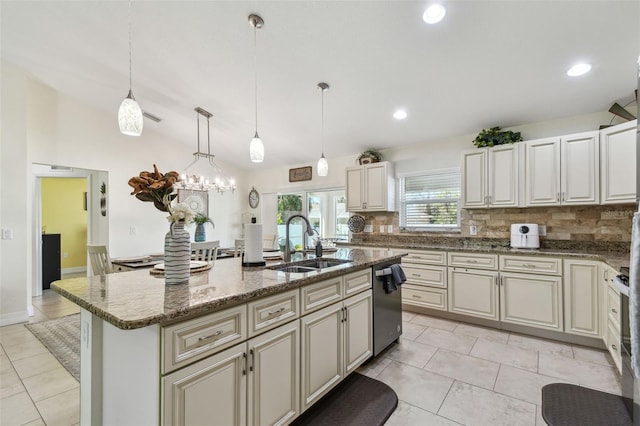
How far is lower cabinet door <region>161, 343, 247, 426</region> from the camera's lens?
1.11m

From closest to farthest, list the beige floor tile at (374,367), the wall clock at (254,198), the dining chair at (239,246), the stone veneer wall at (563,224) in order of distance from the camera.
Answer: the beige floor tile at (374,367) < the stone veneer wall at (563,224) < the dining chair at (239,246) < the wall clock at (254,198)

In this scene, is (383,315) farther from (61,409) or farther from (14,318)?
(14,318)

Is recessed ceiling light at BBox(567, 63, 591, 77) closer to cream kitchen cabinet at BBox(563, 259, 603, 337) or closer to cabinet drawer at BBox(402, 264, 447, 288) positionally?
cream kitchen cabinet at BBox(563, 259, 603, 337)

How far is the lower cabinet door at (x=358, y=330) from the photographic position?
2.10 metres

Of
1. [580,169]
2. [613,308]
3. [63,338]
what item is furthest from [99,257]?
[580,169]

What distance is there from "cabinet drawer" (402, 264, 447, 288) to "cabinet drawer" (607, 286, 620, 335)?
1.43m

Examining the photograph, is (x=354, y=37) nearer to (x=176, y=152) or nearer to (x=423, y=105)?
(x=423, y=105)

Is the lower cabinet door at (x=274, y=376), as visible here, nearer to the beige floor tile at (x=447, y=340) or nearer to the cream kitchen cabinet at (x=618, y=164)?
the beige floor tile at (x=447, y=340)

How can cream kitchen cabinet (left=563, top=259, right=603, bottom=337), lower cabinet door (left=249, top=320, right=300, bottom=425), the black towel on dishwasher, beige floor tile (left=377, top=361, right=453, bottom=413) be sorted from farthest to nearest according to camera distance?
→ cream kitchen cabinet (left=563, top=259, right=603, bottom=337) → the black towel on dishwasher → beige floor tile (left=377, top=361, right=453, bottom=413) → lower cabinet door (left=249, top=320, right=300, bottom=425)

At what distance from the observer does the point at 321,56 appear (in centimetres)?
275

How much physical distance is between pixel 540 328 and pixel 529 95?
2.41 metres

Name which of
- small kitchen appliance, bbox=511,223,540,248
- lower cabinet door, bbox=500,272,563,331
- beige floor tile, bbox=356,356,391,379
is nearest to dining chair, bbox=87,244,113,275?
beige floor tile, bbox=356,356,391,379

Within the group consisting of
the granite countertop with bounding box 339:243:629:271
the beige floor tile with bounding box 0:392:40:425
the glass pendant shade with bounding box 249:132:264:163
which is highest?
the glass pendant shade with bounding box 249:132:264:163

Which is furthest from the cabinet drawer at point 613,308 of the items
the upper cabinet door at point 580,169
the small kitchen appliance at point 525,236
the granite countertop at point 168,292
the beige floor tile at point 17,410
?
the beige floor tile at point 17,410
